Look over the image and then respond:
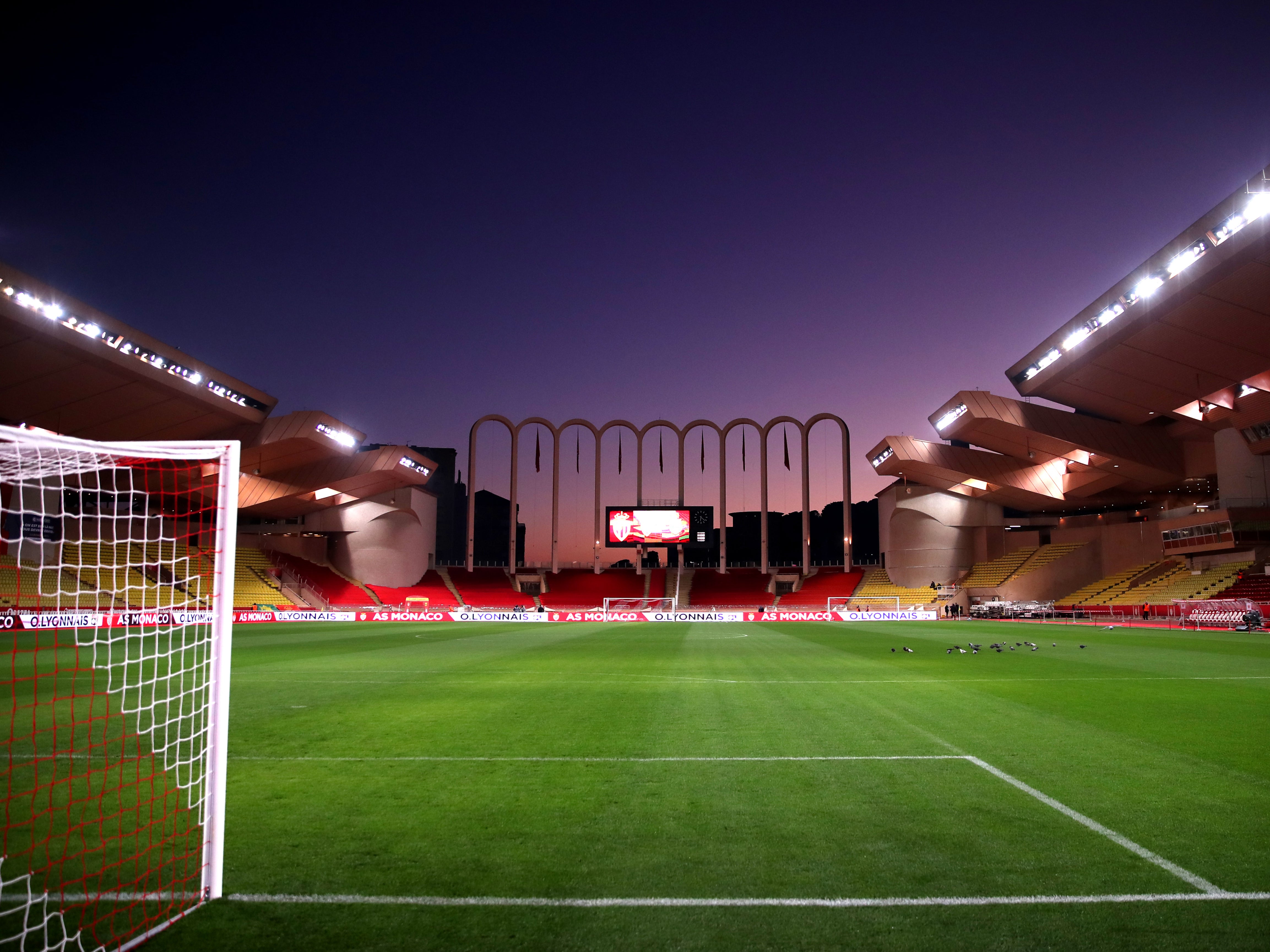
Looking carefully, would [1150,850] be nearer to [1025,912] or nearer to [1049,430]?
[1025,912]

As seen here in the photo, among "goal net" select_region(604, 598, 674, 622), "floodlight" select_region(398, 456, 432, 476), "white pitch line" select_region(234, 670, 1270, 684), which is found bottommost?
"goal net" select_region(604, 598, 674, 622)

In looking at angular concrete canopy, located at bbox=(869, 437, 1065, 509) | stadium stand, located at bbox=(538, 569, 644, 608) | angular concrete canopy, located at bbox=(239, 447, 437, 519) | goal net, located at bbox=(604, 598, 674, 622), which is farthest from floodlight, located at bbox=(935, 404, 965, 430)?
angular concrete canopy, located at bbox=(239, 447, 437, 519)

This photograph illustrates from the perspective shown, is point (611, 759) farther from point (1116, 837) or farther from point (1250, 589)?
point (1250, 589)

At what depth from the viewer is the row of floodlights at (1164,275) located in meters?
21.9

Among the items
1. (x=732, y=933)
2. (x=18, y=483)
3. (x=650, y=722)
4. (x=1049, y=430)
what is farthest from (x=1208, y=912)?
(x=1049, y=430)

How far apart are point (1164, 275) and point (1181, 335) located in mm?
4100

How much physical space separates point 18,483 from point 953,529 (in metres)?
60.0

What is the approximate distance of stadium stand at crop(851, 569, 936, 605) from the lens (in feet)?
182

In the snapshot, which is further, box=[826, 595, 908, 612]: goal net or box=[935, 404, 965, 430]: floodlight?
box=[826, 595, 908, 612]: goal net

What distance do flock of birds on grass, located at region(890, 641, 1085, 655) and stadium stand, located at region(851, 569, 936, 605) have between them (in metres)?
33.4

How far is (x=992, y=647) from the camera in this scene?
18.9 metres

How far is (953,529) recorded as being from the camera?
58.4m

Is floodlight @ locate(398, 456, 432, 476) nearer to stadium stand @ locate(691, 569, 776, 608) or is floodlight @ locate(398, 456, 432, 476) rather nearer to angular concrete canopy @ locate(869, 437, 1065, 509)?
stadium stand @ locate(691, 569, 776, 608)

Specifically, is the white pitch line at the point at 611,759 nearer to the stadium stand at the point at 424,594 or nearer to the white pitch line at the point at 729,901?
the white pitch line at the point at 729,901
